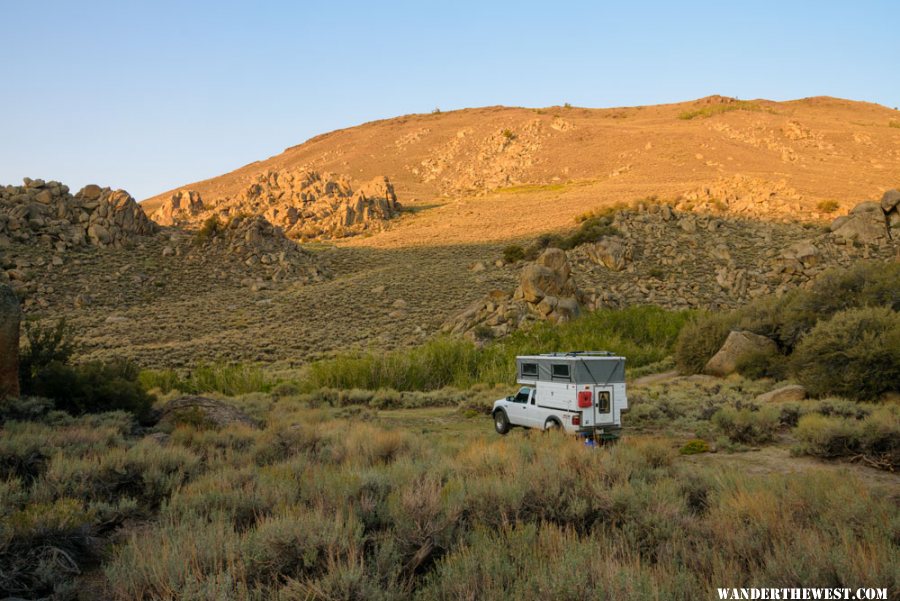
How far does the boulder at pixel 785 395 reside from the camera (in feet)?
49.7

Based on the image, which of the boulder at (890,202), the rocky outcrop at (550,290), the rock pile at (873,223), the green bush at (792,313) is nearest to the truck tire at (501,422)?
the green bush at (792,313)

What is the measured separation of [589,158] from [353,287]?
52.6 metres

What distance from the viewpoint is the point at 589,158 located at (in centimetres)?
8181

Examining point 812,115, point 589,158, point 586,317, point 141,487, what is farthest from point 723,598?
point 812,115

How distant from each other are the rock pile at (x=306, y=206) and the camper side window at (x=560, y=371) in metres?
44.9

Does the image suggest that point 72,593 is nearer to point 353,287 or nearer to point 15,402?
point 15,402

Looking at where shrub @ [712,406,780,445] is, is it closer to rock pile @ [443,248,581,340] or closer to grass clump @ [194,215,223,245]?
rock pile @ [443,248,581,340]

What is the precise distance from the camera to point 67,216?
40.1 metres

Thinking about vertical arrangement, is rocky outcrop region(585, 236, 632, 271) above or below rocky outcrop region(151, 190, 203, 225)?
below

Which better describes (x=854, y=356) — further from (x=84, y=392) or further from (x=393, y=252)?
(x=393, y=252)

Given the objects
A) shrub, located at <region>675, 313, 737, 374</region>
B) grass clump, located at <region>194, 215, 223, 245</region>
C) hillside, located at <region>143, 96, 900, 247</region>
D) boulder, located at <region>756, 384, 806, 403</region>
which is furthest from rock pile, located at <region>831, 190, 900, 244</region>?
grass clump, located at <region>194, 215, 223, 245</region>

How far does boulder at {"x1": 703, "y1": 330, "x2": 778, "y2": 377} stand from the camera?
1992cm

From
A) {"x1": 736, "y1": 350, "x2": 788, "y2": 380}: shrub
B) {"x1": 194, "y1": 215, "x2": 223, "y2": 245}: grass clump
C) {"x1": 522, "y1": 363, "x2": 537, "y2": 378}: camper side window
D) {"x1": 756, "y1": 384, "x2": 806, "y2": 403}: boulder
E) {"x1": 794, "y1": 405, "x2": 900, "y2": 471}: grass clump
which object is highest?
{"x1": 194, "y1": 215, "x2": 223, "y2": 245}: grass clump

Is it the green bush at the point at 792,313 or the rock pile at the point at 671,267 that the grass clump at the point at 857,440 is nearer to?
the green bush at the point at 792,313
